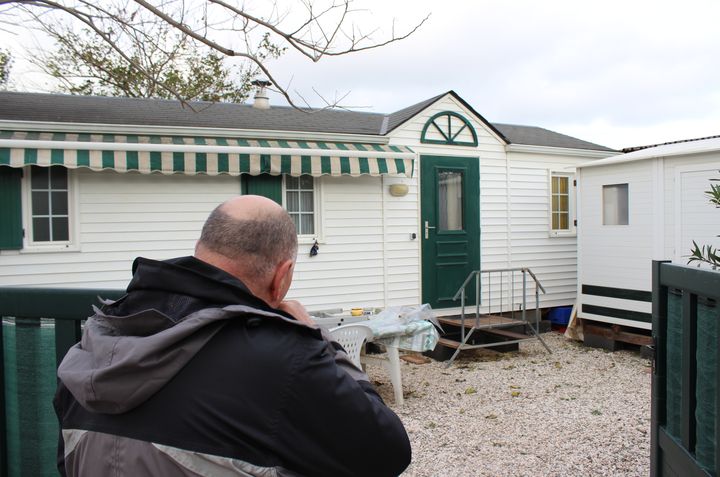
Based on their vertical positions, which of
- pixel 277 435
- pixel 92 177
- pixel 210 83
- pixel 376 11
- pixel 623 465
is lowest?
pixel 623 465

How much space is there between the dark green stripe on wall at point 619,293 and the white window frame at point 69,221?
7.40 m

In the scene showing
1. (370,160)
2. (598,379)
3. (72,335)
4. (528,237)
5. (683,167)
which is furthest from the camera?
(528,237)

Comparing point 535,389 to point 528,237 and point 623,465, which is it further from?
point 528,237

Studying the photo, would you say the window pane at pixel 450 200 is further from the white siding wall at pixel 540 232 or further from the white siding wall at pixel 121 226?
the white siding wall at pixel 121 226

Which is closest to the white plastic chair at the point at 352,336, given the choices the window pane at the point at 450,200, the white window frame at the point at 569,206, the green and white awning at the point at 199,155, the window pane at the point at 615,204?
the green and white awning at the point at 199,155

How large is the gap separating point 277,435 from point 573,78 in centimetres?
1850

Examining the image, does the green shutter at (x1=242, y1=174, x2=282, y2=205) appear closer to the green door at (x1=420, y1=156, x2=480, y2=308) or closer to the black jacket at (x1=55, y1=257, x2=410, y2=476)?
the green door at (x1=420, y1=156, x2=480, y2=308)

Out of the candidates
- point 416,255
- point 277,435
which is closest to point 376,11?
point 416,255

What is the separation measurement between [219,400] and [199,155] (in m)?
6.54

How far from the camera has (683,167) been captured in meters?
7.25

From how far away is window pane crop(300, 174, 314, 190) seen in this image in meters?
8.33

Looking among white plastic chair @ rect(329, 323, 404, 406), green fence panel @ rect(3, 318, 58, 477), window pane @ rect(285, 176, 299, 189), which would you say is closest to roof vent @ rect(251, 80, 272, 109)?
window pane @ rect(285, 176, 299, 189)

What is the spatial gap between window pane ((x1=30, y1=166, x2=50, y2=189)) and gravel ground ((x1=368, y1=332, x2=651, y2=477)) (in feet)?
16.1

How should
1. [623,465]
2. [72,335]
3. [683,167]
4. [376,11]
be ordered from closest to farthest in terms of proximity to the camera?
[72,335]
[623,465]
[376,11]
[683,167]
